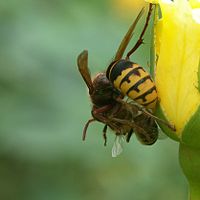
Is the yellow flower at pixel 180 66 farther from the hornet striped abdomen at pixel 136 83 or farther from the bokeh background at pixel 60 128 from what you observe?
the bokeh background at pixel 60 128

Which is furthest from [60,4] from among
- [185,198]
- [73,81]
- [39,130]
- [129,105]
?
[129,105]

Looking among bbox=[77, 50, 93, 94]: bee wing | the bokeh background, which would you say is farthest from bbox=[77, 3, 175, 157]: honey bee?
the bokeh background

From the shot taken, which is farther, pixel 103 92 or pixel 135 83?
pixel 103 92

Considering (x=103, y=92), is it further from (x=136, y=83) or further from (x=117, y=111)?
(x=136, y=83)

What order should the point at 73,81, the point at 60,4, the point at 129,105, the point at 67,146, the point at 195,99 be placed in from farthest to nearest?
1. the point at 60,4
2. the point at 73,81
3. the point at 67,146
4. the point at 129,105
5. the point at 195,99

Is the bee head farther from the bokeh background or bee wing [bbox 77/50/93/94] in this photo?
the bokeh background

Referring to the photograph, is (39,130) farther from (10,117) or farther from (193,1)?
(193,1)

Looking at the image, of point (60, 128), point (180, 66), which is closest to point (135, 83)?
point (180, 66)

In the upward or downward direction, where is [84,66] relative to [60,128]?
upward
